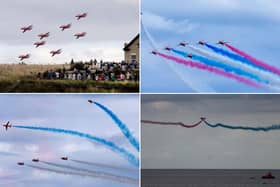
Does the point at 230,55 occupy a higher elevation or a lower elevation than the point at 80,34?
lower

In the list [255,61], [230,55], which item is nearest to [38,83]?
[230,55]

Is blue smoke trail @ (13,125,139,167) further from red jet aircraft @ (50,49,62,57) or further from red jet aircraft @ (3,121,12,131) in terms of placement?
red jet aircraft @ (50,49,62,57)

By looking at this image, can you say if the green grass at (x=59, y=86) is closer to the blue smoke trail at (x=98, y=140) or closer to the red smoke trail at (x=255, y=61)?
the blue smoke trail at (x=98, y=140)

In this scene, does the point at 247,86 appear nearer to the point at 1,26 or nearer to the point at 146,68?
the point at 146,68

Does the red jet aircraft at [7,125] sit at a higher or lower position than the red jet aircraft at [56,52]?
lower

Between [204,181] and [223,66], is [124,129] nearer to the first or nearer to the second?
[223,66]

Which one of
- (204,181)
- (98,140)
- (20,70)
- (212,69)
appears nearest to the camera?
(98,140)

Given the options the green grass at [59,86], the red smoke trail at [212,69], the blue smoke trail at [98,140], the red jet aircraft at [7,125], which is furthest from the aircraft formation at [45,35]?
the red smoke trail at [212,69]

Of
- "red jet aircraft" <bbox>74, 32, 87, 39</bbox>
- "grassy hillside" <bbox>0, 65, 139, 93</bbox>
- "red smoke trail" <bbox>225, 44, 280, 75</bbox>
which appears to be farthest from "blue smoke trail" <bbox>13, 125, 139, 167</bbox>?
"red smoke trail" <bbox>225, 44, 280, 75</bbox>

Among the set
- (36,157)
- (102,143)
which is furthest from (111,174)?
(36,157)
